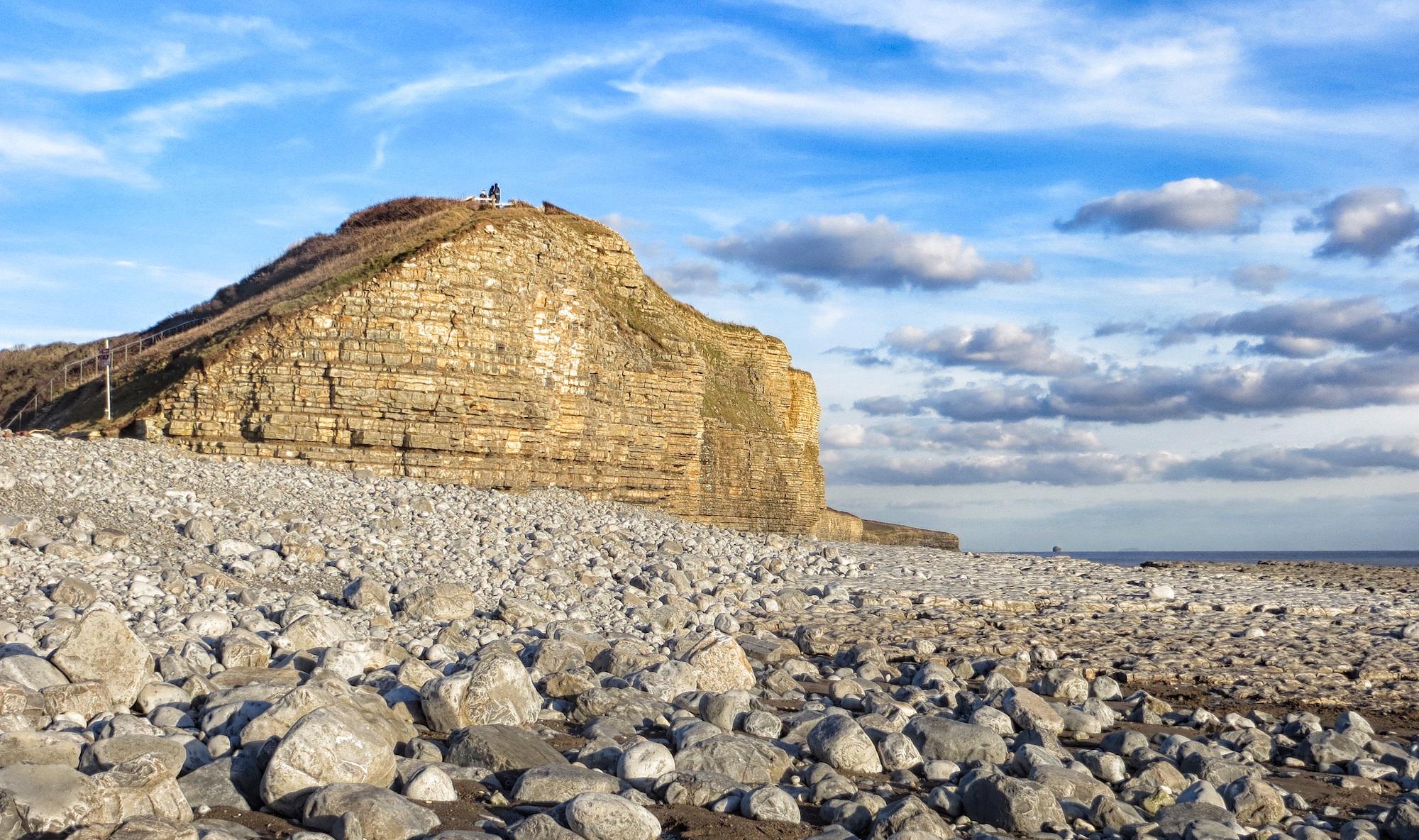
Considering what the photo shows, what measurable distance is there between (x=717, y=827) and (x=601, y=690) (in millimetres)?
2416

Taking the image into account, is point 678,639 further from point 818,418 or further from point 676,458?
point 818,418

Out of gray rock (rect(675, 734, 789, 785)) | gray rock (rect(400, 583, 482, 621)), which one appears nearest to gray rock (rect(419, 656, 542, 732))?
gray rock (rect(675, 734, 789, 785))

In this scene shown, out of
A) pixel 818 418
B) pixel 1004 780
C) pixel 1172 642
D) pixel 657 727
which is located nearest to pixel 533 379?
pixel 1172 642

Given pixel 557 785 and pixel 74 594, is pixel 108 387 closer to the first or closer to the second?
pixel 74 594

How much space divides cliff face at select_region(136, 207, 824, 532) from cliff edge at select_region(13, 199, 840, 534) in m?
0.03

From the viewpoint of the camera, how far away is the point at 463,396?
21141mm

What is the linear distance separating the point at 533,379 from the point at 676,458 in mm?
4942

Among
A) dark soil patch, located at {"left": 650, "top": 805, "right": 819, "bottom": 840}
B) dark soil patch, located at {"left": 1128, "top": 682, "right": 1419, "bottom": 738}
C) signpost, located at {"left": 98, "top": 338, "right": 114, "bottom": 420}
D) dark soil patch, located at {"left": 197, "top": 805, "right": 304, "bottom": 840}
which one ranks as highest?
signpost, located at {"left": 98, "top": 338, "right": 114, "bottom": 420}

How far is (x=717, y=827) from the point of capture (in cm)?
502

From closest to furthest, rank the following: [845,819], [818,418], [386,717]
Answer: [845,819] < [386,717] < [818,418]

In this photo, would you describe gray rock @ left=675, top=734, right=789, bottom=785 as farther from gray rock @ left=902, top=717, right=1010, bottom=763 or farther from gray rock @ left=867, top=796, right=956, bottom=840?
gray rock @ left=902, top=717, right=1010, bottom=763

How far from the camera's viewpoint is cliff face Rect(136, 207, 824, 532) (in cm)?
1984

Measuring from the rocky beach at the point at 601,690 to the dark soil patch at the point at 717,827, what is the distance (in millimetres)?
23

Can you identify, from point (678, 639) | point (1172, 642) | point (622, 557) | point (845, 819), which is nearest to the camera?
point (845, 819)
